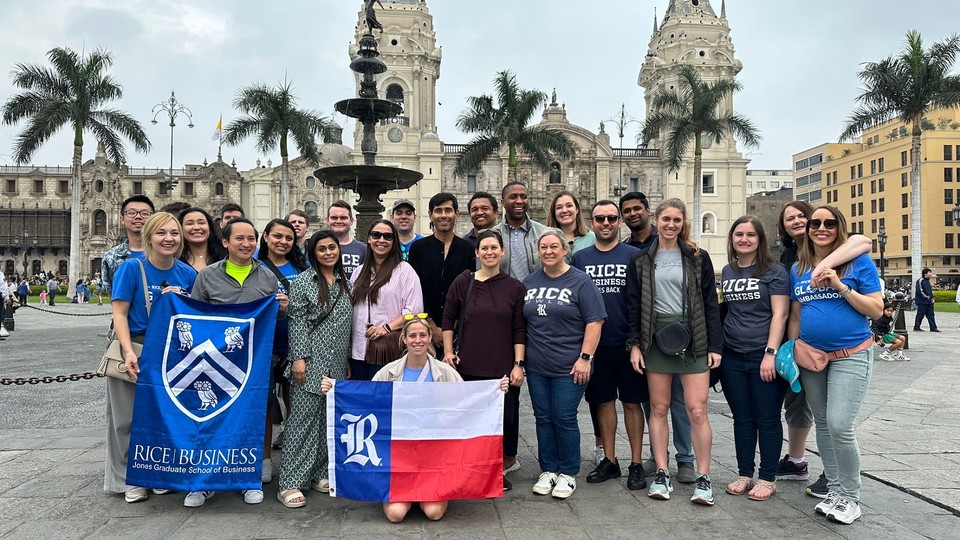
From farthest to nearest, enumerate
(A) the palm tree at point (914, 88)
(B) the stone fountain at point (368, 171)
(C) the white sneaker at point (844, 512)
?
(A) the palm tree at point (914, 88) < (B) the stone fountain at point (368, 171) < (C) the white sneaker at point (844, 512)

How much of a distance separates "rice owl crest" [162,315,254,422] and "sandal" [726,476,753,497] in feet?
11.7

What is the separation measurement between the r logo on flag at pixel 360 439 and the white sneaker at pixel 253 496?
0.71 metres

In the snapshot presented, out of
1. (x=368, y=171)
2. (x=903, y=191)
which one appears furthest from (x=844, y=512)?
(x=903, y=191)

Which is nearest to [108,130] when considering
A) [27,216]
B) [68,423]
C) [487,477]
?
[68,423]

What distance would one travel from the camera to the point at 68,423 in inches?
276

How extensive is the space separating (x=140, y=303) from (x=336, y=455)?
177 centimetres

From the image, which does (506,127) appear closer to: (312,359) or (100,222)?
(312,359)

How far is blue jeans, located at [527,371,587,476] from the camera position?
4738 mm

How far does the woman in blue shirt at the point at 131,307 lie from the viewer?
455cm

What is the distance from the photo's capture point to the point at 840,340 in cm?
431

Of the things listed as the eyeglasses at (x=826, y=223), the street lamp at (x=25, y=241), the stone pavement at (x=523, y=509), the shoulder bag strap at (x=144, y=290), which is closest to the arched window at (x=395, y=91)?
the street lamp at (x=25, y=241)

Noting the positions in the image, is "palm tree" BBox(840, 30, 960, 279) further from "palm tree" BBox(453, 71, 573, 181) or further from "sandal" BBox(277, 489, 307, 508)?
"sandal" BBox(277, 489, 307, 508)

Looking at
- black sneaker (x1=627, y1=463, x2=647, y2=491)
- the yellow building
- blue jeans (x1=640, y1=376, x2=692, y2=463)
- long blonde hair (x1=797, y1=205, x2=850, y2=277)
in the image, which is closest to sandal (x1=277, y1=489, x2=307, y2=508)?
black sneaker (x1=627, y1=463, x2=647, y2=491)

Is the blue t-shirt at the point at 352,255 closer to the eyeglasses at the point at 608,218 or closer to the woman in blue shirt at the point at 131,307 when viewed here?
the woman in blue shirt at the point at 131,307
